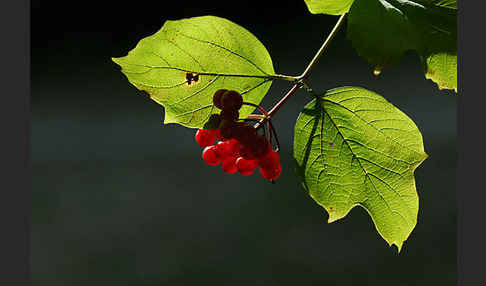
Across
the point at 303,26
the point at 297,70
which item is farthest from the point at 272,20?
the point at 297,70

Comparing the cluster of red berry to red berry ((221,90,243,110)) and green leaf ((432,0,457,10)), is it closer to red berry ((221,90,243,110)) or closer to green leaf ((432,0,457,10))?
red berry ((221,90,243,110))

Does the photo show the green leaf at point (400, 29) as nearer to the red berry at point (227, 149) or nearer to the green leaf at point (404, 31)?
the green leaf at point (404, 31)

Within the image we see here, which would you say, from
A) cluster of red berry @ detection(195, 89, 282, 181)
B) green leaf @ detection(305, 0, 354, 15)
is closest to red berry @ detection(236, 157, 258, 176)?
cluster of red berry @ detection(195, 89, 282, 181)

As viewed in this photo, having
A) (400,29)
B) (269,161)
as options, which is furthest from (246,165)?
(400,29)

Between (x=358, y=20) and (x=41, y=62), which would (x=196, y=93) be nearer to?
(x=358, y=20)

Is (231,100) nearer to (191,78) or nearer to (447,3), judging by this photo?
(191,78)

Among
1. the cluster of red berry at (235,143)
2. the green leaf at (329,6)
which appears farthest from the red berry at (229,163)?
the green leaf at (329,6)
